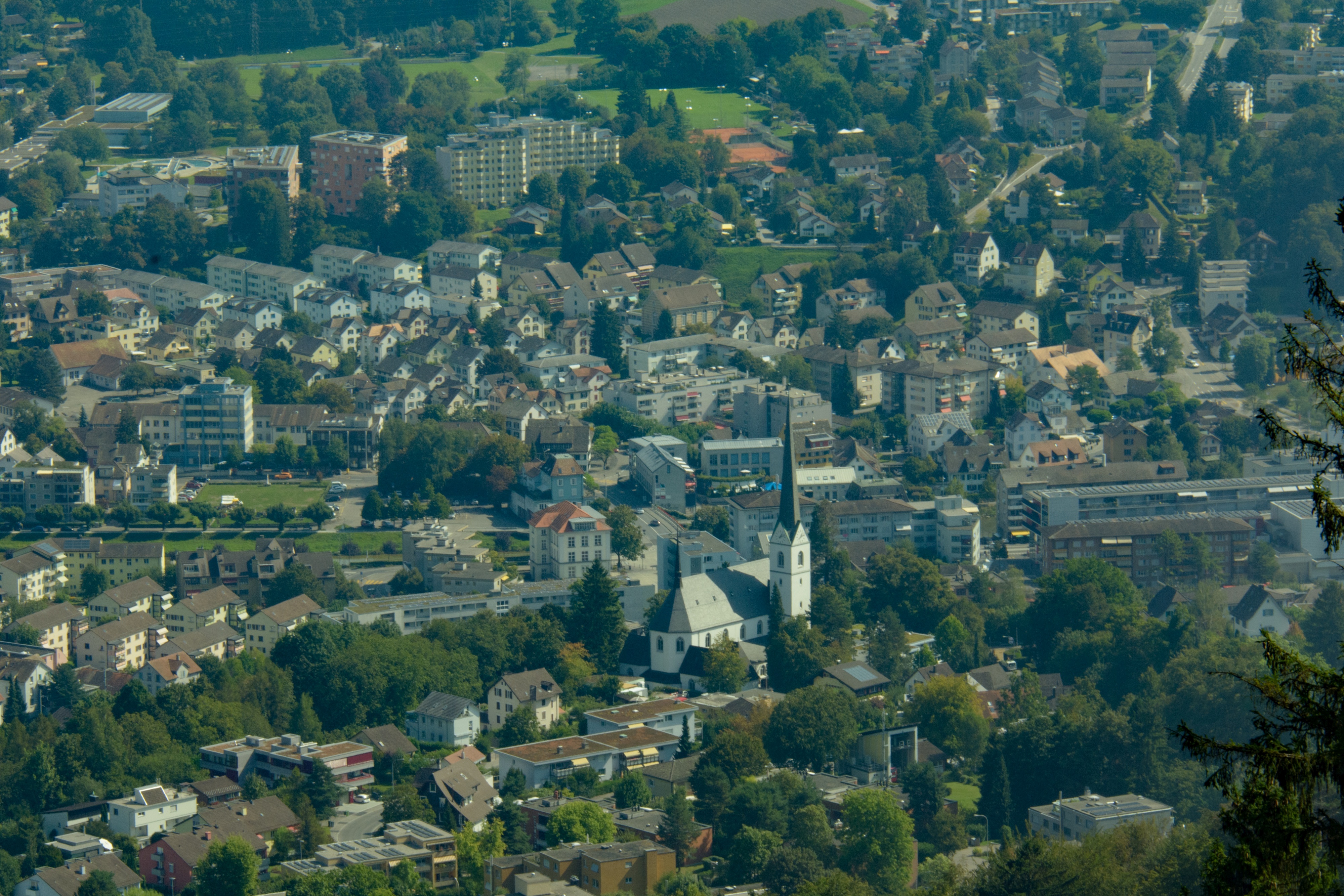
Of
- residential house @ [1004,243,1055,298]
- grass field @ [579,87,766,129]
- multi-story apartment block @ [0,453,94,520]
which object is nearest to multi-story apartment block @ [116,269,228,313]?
multi-story apartment block @ [0,453,94,520]

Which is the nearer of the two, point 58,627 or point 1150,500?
point 58,627

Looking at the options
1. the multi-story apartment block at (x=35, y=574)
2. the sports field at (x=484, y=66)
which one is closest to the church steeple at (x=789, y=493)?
the multi-story apartment block at (x=35, y=574)

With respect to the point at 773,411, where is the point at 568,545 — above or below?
below

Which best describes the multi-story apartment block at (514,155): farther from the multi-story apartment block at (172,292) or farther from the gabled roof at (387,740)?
the gabled roof at (387,740)

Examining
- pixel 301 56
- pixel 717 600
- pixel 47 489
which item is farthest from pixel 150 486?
pixel 301 56

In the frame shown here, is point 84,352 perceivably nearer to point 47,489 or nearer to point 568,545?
point 47,489

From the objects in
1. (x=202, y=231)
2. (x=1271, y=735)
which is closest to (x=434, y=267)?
(x=202, y=231)

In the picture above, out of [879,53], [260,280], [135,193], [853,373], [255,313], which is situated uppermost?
[879,53]
